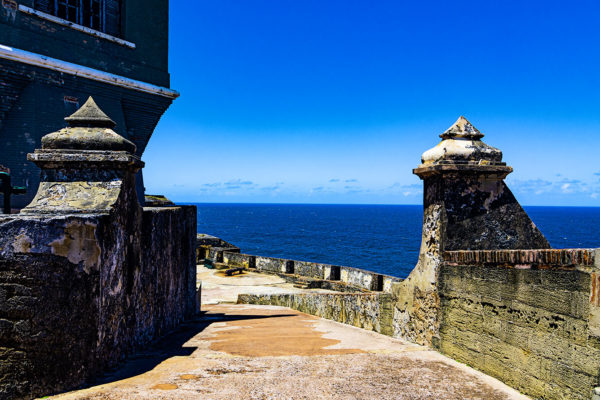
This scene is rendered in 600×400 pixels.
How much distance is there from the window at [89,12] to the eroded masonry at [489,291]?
8497 mm

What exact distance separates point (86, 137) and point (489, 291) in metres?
4.10

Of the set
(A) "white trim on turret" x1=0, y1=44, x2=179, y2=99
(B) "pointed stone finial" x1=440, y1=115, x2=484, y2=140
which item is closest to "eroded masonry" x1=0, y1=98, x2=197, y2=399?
(B) "pointed stone finial" x1=440, y1=115, x2=484, y2=140

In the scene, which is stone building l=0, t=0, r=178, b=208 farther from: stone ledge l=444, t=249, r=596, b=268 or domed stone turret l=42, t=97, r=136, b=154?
stone ledge l=444, t=249, r=596, b=268

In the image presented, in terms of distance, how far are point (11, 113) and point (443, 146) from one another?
880 centimetres

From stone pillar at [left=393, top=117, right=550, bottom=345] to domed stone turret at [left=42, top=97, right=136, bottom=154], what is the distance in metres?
3.39

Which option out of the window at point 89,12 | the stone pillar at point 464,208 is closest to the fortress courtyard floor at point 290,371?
the stone pillar at point 464,208

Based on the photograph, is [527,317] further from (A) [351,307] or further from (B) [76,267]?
(A) [351,307]

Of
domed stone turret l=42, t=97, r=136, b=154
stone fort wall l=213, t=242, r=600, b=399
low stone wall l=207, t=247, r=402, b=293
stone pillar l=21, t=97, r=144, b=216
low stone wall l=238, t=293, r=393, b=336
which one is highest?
domed stone turret l=42, t=97, r=136, b=154

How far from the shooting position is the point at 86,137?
176 inches

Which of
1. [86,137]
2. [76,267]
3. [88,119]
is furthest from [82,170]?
[76,267]

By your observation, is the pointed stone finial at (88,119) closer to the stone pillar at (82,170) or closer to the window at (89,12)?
the stone pillar at (82,170)

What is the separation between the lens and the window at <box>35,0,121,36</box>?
1002cm

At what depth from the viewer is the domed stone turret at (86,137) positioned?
4457 millimetres

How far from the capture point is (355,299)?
292 inches
